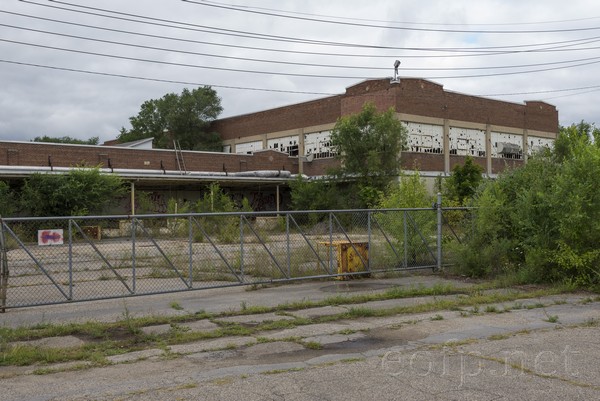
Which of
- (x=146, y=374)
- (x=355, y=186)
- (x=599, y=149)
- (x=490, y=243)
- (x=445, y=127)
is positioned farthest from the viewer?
(x=445, y=127)

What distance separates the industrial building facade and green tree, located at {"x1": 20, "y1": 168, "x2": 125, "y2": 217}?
59.9 ft

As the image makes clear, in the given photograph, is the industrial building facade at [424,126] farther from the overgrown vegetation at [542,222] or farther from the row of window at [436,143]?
the overgrown vegetation at [542,222]

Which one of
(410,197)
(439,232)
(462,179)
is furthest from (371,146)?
(439,232)

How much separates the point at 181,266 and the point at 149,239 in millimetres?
1546

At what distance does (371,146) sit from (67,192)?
19922mm

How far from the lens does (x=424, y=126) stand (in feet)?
149

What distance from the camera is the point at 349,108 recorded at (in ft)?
155

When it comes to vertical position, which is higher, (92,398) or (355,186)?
(355,186)

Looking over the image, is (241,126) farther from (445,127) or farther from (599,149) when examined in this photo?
(599,149)

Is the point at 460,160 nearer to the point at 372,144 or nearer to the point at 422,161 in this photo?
the point at 422,161

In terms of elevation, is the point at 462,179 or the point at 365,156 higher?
the point at 365,156

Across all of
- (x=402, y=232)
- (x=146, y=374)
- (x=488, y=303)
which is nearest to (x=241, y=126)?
(x=402, y=232)

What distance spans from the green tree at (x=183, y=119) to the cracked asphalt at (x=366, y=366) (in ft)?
181

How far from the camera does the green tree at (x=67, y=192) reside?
33.7 m
